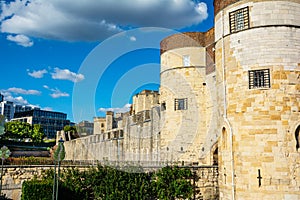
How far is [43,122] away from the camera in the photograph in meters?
133

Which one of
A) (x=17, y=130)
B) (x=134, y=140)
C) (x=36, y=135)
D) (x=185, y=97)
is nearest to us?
(x=185, y=97)

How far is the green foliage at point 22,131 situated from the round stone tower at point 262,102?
239ft

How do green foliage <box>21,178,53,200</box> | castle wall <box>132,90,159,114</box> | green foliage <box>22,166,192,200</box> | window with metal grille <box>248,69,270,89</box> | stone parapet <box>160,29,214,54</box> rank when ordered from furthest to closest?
castle wall <box>132,90,159,114</box>
stone parapet <box>160,29,214,54</box>
green foliage <box>22,166,192,200</box>
window with metal grille <box>248,69,270,89</box>
green foliage <box>21,178,53,200</box>

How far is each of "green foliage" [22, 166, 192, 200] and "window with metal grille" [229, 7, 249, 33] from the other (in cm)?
715

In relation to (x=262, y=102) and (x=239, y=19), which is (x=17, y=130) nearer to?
(x=239, y=19)

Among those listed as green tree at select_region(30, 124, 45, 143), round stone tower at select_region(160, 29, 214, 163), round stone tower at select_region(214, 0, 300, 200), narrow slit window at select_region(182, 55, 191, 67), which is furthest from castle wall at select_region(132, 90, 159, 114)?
green tree at select_region(30, 124, 45, 143)

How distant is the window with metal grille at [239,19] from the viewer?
1353 cm

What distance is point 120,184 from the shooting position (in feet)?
46.9

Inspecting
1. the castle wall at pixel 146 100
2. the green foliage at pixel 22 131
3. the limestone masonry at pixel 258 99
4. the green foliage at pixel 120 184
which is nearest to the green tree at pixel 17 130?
the green foliage at pixel 22 131

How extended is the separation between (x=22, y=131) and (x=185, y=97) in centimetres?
6884

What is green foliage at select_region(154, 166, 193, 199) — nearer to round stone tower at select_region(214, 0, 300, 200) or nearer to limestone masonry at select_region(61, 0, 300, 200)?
limestone masonry at select_region(61, 0, 300, 200)

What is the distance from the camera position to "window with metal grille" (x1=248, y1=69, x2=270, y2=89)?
1287 centimetres

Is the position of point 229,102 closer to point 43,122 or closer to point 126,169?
point 126,169

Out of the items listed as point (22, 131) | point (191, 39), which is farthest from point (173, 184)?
point (22, 131)
